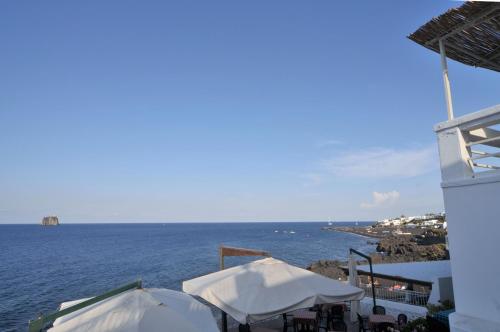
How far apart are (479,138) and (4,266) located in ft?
199

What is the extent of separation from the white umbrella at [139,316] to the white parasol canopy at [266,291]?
1.20 meters

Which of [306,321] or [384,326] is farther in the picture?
[306,321]

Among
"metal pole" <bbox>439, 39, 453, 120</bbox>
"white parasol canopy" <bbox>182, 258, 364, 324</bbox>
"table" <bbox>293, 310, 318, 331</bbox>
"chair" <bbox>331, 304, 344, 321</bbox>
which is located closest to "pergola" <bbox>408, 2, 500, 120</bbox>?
"metal pole" <bbox>439, 39, 453, 120</bbox>

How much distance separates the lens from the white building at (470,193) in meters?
3.96

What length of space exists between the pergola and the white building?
11 millimetres

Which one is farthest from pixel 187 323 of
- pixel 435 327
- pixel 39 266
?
pixel 39 266

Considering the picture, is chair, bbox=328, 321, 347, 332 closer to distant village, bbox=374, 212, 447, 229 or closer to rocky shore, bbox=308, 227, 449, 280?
rocky shore, bbox=308, 227, 449, 280

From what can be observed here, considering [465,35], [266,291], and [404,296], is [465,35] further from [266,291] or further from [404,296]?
[404,296]

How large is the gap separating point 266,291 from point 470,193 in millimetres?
3954

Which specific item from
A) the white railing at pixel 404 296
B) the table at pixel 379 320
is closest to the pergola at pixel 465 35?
the table at pixel 379 320

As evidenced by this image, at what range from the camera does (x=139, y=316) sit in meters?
4.51

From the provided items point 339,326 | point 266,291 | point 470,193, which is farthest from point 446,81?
point 339,326

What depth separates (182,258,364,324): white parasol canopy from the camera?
627 centimetres

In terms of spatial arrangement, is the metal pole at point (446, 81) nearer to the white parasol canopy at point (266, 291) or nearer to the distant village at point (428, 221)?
the white parasol canopy at point (266, 291)
